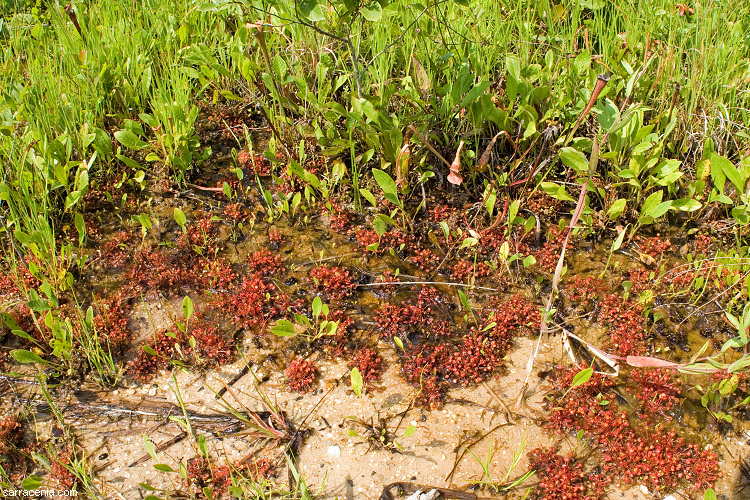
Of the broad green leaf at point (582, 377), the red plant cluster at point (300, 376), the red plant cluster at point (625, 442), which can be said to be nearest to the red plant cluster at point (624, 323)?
the red plant cluster at point (625, 442)

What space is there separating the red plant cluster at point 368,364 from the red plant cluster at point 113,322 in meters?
1.22

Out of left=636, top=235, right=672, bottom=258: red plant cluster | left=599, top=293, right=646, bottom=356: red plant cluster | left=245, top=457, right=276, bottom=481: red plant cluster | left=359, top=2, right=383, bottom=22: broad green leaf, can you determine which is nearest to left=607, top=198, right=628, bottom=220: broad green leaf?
left=636, top=235, right=672, bottom=258: red plant cluster

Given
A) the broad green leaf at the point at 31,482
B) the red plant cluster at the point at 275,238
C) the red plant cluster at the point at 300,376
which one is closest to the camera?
the broad green leaf at the point at 31,482

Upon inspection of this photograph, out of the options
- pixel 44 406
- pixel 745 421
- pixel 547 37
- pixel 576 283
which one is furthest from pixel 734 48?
pixel 44 406

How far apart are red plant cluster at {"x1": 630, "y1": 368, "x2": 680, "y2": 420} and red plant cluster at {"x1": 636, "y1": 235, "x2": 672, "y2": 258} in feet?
2.67

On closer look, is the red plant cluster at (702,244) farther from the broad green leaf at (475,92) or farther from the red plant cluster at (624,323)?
the broad green leaf at (475,92)

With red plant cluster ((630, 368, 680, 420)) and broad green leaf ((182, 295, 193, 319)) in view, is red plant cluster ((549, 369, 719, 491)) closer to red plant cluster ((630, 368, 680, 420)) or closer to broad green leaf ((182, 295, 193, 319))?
red plant cluster ((630, 368, 680, 420))

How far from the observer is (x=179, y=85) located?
3.96 m

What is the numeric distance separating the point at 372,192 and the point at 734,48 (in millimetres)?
2524

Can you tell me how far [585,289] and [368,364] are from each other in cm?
130

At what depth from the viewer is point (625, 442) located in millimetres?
2691

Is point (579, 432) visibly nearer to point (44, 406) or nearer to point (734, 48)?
point (44, 406)

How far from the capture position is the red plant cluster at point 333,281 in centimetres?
337

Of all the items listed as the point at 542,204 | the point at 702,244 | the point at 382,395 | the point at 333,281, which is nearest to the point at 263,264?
the point at 333,281
